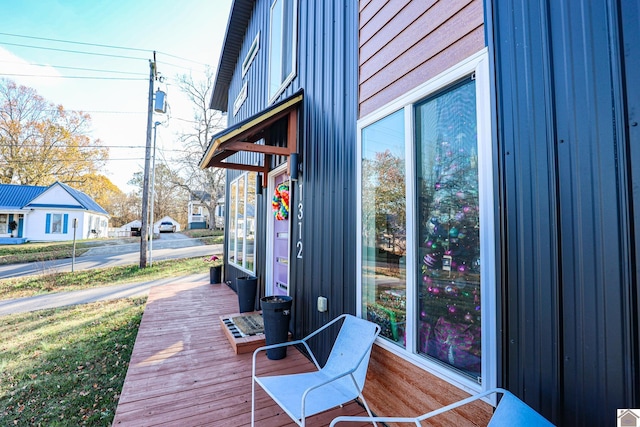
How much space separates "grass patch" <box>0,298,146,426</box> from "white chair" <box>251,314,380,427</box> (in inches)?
57.1

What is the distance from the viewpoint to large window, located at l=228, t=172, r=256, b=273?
5590 mm

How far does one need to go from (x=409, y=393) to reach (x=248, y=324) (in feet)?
8.62

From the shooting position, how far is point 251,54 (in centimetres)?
612

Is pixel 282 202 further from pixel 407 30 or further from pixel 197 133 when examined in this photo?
pixel 197 133

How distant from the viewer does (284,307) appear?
10.7 ft

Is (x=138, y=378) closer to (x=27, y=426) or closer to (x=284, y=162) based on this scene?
(x=27, y=426)

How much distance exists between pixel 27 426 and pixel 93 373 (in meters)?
0.83

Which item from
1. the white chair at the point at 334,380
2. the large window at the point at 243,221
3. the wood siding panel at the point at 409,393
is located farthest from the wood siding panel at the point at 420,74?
the large window at the point at 243,221

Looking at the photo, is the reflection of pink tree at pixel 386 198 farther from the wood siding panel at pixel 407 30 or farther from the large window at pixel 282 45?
the large window at pixel 282 45

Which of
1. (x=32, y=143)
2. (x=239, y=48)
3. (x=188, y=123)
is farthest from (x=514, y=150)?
(x=32, y=143)

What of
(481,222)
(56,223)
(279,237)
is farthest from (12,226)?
(481,222)

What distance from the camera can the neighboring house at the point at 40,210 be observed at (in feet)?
66.5

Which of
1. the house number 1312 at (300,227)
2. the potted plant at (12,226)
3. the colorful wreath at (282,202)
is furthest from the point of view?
the potted plant at (12,226)

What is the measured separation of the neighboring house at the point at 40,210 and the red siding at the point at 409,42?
78.7ft
